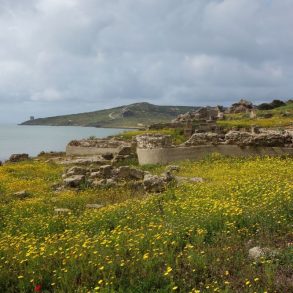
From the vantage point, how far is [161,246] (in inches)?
335

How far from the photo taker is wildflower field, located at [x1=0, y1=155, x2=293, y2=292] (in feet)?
23.8

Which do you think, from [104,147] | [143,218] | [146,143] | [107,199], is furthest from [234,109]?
[143,218]

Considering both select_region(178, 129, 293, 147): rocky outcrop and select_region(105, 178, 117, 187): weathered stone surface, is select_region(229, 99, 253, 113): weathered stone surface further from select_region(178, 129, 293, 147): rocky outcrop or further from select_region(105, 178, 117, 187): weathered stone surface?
select_region(105, 178, 117, 187): weathered stone surface

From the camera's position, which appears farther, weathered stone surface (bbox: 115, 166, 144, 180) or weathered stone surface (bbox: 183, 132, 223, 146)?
weathered stone surface (bbox: 183, 132, 223, 146)

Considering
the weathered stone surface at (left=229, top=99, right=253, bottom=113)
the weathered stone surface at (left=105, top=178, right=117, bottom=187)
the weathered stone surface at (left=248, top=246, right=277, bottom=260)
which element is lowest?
the weathered stone surface at (left=105, top=178, right=117, bottom=187)

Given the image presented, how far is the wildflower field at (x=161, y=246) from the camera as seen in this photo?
724 centimetres

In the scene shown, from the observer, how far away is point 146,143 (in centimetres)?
2844

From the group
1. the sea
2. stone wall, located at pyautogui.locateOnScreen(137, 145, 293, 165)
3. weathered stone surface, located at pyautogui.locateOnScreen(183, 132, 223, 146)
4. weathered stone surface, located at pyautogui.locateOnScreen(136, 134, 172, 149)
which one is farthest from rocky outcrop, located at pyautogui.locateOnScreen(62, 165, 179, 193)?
the sea

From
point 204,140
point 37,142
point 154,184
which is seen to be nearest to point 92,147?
point 204,140

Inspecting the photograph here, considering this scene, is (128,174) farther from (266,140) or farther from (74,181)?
(266,140)

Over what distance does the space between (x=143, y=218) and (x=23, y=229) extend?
329 centimetres

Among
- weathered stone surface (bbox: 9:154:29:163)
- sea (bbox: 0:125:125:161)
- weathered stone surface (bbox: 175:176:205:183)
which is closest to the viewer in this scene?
weathered stone surface (bbox: 175:176:205:183)

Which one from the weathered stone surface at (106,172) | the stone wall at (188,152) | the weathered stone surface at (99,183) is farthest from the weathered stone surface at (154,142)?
the weathered stone surface at (99,183)

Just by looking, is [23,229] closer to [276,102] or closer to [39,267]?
[39,267]
